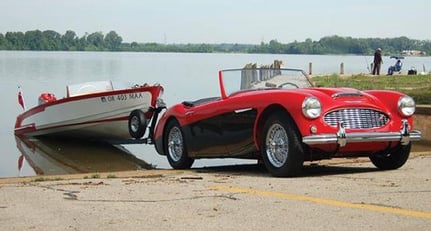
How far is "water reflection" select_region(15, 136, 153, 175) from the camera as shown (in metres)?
16.0

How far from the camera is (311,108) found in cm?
945

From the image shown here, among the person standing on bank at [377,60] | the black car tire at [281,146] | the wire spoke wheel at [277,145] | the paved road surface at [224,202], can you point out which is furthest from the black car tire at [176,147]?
the person standing on bank at [377,60]

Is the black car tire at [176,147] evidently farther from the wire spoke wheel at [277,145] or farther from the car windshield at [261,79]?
the wire spoke wheel at [277,145]

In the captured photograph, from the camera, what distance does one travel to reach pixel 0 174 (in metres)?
15.3

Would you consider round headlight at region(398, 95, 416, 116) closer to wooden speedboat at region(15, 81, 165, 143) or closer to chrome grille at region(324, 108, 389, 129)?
chrome grille at region(324, 108, 389, 129)

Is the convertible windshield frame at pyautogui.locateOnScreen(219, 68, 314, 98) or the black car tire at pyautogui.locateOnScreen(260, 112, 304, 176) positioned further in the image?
the convertible windshield frame at pyautogui.locateOnScreen(219, 68, 314, 98)

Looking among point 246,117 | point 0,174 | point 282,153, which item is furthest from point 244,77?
point 0,174

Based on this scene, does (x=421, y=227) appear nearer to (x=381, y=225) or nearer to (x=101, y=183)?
(x=381, y=225)

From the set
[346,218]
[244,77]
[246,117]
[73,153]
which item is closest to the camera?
[346,218]

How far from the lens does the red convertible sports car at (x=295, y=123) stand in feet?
31.3

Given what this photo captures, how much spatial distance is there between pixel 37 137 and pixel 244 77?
14.1m

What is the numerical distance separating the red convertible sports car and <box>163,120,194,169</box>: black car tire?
0.49 meters

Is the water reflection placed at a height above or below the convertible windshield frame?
below

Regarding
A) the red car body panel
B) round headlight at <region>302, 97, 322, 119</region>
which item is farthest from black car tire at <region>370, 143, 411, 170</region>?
round headlight at <region>302, 97, 322, 119</region>
